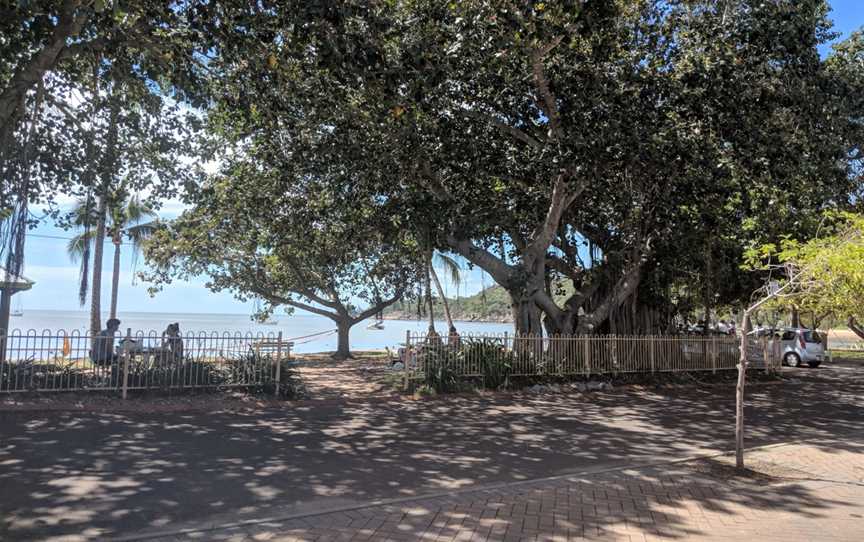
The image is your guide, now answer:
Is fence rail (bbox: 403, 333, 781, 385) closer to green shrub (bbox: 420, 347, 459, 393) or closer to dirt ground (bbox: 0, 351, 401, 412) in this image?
green shrub (bbox: 420, 347, 459, 393)

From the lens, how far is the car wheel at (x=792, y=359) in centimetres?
2500

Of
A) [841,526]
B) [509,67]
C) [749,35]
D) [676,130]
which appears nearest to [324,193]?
[509,67]

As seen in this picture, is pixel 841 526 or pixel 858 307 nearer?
pixel 841 526

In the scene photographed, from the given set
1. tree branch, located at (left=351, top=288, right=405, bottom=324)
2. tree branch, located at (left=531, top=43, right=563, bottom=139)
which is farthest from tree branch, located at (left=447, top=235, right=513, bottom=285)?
tree branch, located at (left=351, top=288, right=405, bottom=324)

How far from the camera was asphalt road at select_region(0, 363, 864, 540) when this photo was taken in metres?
5.20

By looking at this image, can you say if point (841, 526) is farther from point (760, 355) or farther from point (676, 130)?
point (760, 355)

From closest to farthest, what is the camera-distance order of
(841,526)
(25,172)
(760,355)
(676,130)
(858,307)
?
(841,526), (858,307), (25,172), (676,130), (760,355)

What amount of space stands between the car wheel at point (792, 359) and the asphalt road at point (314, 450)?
14.0 meters

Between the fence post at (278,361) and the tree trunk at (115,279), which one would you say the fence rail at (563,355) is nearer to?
the fence post at (278,361)

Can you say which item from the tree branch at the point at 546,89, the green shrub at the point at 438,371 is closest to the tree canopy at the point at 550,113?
the tree branch at the point at 546,89

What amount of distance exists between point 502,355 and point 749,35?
8151mm

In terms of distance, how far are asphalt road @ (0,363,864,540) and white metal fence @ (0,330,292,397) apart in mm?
1233

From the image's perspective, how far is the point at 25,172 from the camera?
837cm

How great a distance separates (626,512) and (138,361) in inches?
347
